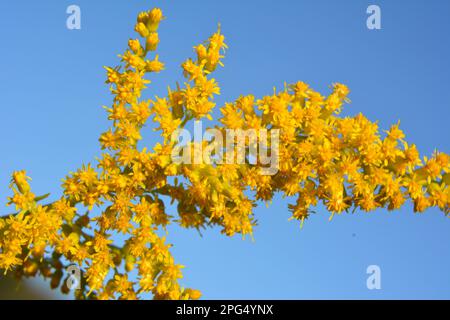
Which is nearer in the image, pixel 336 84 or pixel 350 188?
pixel 350 188

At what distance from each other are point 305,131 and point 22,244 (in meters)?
1.62

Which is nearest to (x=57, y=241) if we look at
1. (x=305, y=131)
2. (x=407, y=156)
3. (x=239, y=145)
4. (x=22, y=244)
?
(x=22, y=244)

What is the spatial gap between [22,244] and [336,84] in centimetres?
189

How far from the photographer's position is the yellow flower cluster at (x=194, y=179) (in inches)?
122

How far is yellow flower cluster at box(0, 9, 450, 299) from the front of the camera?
3.09 metres

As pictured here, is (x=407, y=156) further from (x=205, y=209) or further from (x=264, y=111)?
(x=205, y=209)

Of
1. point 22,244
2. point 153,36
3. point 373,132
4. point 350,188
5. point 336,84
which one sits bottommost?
point 22,244

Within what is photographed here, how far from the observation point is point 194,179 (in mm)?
3039

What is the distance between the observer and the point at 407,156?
3.21 metres

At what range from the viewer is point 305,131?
319 centimetres

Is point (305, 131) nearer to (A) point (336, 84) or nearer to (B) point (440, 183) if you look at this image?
(A) point (336, 84)
